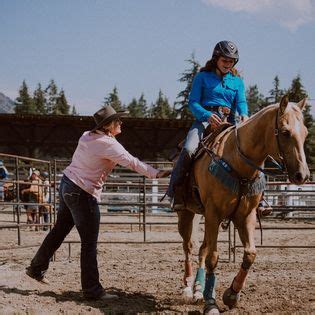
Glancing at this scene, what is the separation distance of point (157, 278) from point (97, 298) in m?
1.62

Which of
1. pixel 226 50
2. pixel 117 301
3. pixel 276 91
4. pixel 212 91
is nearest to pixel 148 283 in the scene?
pixel 117 301

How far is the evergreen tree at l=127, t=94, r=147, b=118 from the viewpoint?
9312 centimetres

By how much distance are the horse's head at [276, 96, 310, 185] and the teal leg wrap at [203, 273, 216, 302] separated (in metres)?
1.31

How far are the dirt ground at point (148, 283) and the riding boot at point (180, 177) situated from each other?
1039 millimetres

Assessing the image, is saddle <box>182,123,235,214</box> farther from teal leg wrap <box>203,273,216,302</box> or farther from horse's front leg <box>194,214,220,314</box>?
teal leg wrap <box>203,273,216,302</box>

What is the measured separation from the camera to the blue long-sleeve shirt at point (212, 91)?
5191 mm

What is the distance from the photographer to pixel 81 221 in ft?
15.9

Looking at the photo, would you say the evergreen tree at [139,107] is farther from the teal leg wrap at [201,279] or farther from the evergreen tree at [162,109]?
the teal leg wrap at [201,279]

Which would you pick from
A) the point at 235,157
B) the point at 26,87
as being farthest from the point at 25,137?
the point at 26,87

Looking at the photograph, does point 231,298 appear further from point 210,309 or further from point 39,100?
point 39,100

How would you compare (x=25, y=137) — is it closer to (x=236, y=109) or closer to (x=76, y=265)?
(x=76, y=265)

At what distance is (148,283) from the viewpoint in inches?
235

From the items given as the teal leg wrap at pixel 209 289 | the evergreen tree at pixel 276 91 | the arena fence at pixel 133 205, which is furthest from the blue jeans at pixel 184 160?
the evergreen tree at pixel 276 91

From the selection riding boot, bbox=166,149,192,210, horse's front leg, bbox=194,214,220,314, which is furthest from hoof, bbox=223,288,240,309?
riding boot, bbox=166,149,192,210
